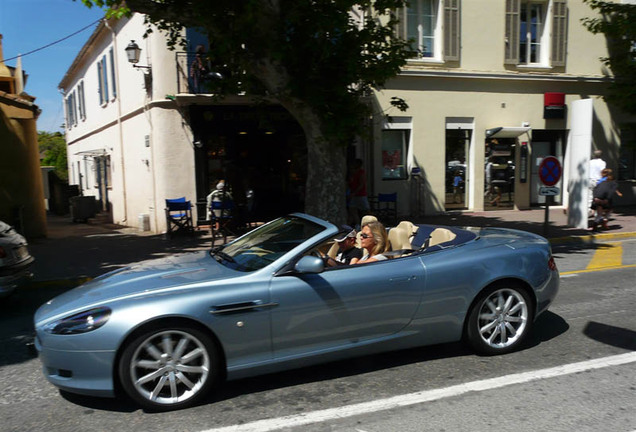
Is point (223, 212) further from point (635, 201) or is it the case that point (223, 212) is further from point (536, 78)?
point (635, 201)

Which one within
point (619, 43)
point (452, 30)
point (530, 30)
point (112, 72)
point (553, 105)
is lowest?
point (553, 105)

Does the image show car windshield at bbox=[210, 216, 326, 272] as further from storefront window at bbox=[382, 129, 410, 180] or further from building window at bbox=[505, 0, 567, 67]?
building window at bbox=[505, 0, 567, 67]

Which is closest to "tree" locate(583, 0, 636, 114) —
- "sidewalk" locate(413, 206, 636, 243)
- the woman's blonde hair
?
"sidewalk" locate(413, 206, 636, 243)

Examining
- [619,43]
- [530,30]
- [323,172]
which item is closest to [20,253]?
[323,172]

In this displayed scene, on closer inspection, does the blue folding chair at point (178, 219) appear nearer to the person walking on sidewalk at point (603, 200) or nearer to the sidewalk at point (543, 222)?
the sidewalk at point (543, 222)

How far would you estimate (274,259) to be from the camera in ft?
13.3

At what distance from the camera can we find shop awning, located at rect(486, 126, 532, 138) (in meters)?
15.9

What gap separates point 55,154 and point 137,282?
47877 mm

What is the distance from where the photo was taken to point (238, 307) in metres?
3.68

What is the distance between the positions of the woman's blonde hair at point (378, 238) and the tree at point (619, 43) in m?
14.4

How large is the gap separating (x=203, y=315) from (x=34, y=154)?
42.3 feet

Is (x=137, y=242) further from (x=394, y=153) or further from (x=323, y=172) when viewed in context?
(x=394, y=153)

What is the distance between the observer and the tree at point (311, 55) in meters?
8.28

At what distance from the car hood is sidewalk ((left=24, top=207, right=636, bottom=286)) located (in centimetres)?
481
